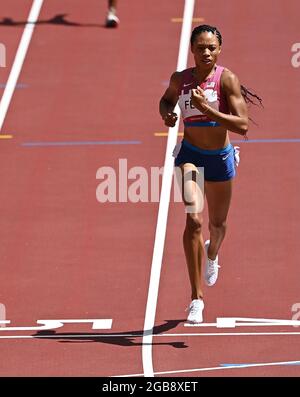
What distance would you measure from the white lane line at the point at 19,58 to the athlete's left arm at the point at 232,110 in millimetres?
6546

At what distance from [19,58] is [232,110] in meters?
8.72

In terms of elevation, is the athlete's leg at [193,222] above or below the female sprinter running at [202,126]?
below

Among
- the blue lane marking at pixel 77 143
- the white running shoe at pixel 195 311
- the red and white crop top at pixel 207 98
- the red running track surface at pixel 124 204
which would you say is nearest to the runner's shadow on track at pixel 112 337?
the red running track surface at pixel 124 204

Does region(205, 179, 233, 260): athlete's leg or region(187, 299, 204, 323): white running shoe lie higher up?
region(205, 179, 233, 260): athlete's leg

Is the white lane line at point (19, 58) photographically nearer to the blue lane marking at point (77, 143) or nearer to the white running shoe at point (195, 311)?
the blue lane marking at point (77, 143)

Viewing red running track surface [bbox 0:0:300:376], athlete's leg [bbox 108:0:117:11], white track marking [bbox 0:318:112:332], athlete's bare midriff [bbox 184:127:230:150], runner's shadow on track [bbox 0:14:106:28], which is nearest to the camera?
red running track surface [bbox 0:0:300:376]

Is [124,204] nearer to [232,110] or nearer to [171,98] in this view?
[171,98]

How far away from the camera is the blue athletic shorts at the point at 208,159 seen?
13.4 metres

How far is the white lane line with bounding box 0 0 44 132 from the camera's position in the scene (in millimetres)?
19808

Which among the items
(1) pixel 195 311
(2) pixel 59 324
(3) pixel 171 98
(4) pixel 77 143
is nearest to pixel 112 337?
(2) pixel 59 324

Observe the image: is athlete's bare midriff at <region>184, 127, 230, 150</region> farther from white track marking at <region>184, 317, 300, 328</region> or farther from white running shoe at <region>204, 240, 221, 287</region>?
white track marking at <region>184, 317, 300, 328</region>

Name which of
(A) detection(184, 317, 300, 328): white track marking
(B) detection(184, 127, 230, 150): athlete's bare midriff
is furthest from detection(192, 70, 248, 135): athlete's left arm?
(A) detection(184, 317, 300, 328): white track marking
